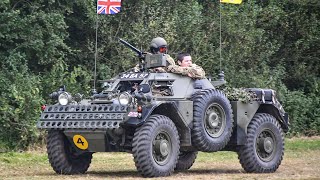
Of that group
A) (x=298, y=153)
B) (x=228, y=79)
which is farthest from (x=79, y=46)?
(x=298, y=153)

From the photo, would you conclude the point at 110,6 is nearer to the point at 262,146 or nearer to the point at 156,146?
the point at 262,146

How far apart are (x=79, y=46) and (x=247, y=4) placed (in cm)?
575

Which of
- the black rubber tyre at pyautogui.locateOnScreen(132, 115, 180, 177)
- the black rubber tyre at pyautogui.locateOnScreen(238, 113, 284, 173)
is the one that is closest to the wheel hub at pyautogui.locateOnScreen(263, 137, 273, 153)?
the black rubber tyre at pyautogui.locateOnScreen(238, 113, 284, 173)

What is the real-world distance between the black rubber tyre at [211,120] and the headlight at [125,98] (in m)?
1.33

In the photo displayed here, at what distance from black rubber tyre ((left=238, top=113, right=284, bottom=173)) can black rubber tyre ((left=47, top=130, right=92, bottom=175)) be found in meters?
3.00

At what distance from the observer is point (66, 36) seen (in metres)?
25.5

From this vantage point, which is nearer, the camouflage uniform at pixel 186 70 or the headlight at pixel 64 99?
the headlight at pixel 64 99

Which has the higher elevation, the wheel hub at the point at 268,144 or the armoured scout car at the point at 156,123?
the armoured scout car at the point at 156,123

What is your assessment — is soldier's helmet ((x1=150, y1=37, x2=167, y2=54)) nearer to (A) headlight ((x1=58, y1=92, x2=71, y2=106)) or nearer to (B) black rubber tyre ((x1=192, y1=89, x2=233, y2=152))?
(B) black rubber tyre ((x1=192, y1=89, x2=233, y2=152))

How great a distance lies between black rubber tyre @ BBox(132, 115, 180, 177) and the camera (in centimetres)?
1412

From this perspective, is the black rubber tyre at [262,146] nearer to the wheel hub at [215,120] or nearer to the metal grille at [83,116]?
the wheel hub at [215,120]

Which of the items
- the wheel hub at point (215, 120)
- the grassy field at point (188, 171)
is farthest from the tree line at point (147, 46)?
Answer: the wheel hub at point (215, 120)

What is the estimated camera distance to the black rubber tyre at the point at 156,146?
14.1 meters

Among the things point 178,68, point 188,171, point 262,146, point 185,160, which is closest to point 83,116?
point 178,68
